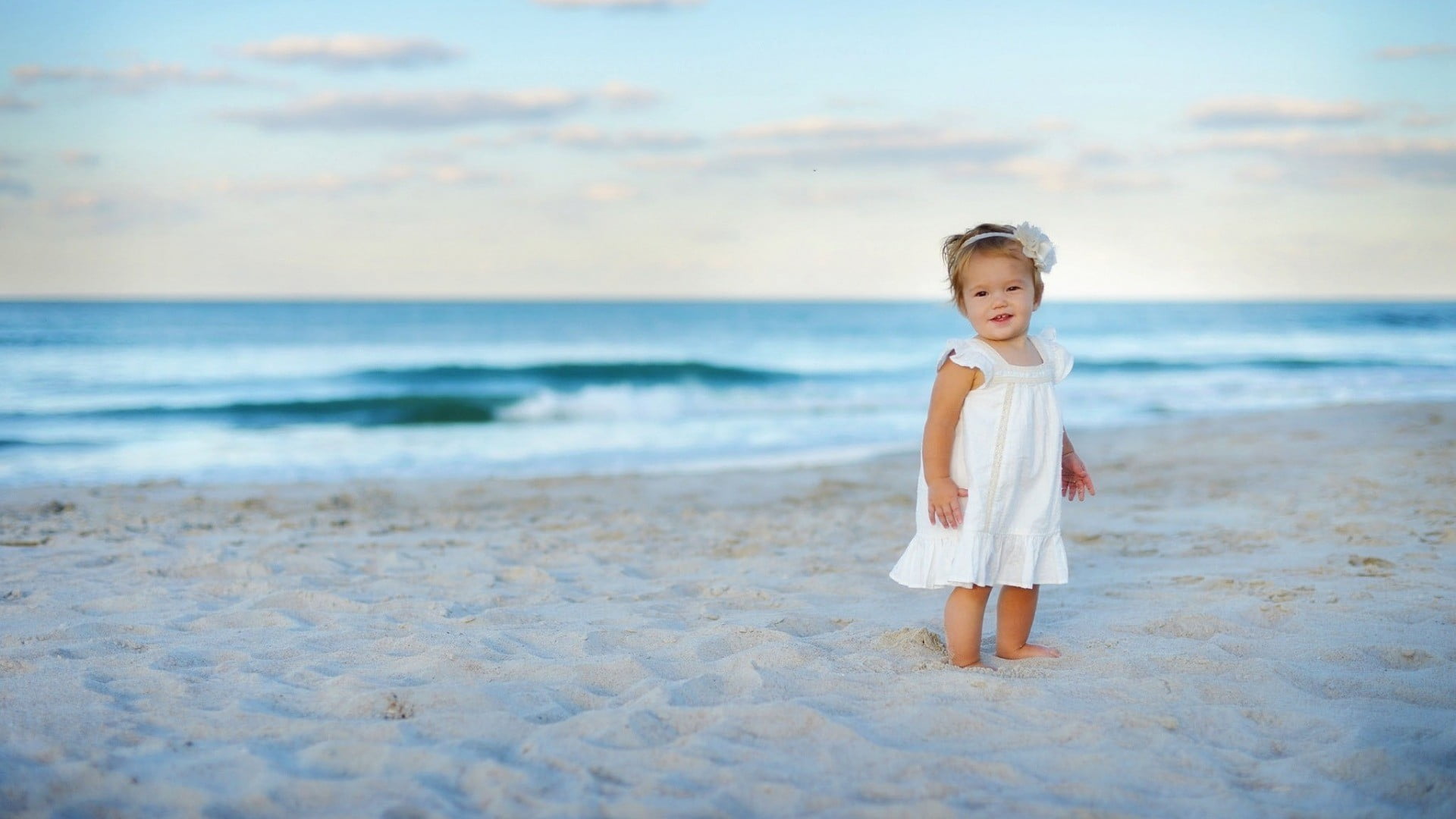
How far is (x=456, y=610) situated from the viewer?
3.80 metres

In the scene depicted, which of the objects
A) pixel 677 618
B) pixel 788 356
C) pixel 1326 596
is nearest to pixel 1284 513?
pixel 1326 596

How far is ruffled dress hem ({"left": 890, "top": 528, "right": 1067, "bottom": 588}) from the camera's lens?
2.94m

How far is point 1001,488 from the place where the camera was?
2941mm

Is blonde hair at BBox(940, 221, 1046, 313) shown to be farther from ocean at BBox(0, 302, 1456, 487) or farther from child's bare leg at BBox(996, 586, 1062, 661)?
ocean at BBox(0, 302, 1456, 487)

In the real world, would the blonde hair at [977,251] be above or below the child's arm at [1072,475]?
above

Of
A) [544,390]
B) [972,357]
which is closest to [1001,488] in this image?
[972,357]

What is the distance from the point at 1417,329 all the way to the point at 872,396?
107 ft

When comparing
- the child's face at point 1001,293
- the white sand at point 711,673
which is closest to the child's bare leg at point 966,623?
the white sand at point 711,673

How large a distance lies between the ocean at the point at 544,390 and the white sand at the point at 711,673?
5008mm

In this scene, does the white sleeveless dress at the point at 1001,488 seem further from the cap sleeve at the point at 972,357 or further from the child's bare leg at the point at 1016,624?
the child's bare leg at the point at 1016,624

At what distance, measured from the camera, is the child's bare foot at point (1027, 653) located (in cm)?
313

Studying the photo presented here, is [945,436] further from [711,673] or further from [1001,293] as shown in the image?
[711,673]

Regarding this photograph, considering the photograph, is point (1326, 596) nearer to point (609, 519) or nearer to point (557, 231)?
point (609, 519)

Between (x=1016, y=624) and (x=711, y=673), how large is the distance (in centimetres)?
97
